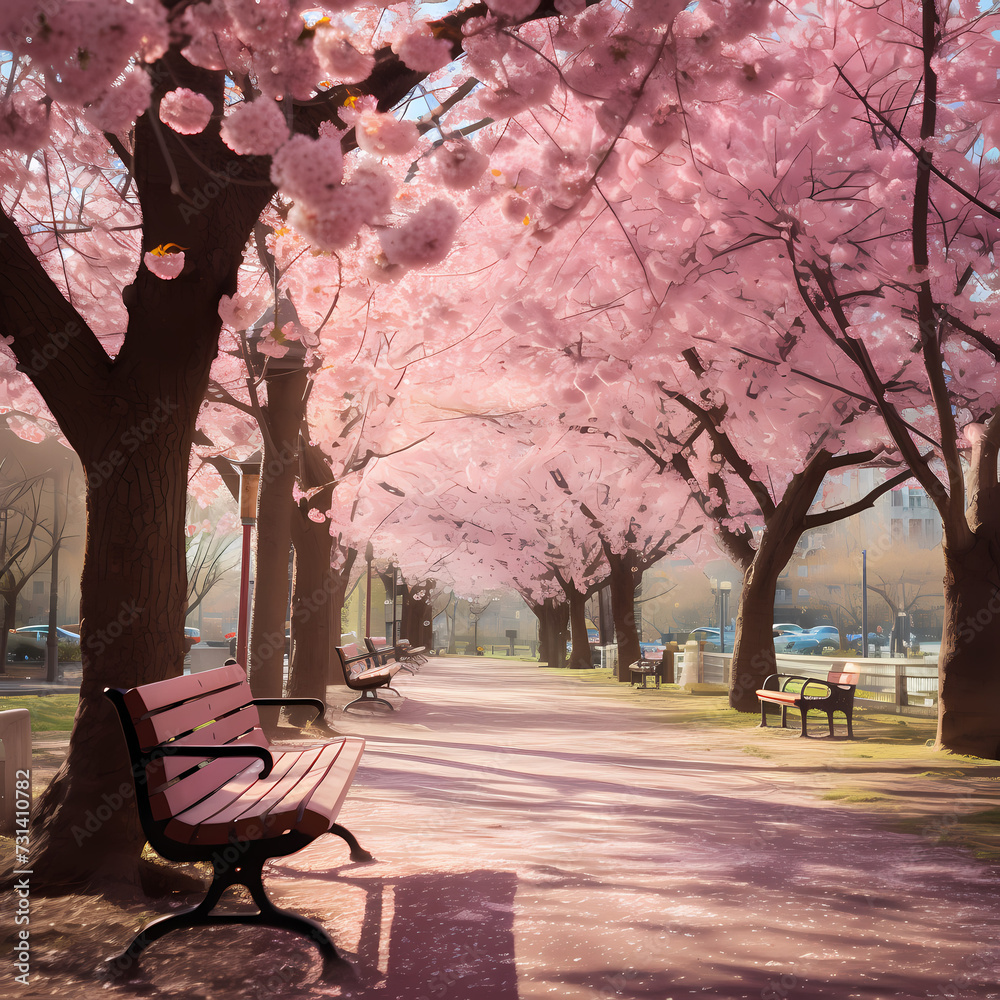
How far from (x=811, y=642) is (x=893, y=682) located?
114ft

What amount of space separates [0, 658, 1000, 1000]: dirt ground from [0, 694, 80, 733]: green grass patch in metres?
4.09

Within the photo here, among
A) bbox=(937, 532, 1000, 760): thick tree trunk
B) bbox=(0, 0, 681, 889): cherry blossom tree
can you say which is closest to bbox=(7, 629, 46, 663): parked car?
bbox=(0, 0, 681, 889): cherry blossom tree

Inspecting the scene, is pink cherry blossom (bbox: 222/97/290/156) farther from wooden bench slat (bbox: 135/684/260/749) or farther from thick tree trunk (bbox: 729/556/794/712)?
thick tree trunk (bbox: 729/556/794/712)

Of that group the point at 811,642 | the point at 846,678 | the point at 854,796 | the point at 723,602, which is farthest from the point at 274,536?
the point at 811,642

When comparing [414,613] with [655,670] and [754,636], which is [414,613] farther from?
[754,636]

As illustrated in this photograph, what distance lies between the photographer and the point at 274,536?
10.1m

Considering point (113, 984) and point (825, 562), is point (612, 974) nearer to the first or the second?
point (113, 984)

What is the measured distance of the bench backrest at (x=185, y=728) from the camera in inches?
127

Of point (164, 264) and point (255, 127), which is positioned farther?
point (164, 264)

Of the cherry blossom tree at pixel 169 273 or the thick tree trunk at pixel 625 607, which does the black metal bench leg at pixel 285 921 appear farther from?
the thick tree trunk at pixel 625 607

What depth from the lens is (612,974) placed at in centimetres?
304

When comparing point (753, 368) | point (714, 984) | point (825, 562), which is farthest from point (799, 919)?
point (825, 562)

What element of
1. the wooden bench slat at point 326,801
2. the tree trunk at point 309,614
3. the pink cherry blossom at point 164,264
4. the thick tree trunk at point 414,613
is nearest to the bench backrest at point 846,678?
the tree trunk at point 309,614

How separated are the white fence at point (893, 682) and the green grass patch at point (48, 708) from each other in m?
12.1
